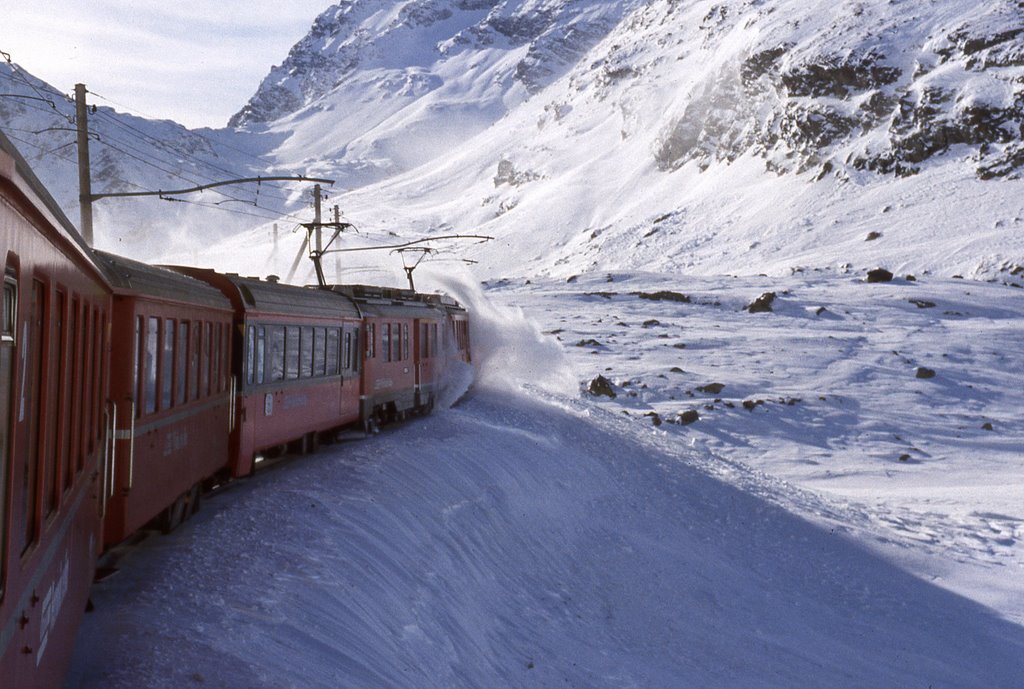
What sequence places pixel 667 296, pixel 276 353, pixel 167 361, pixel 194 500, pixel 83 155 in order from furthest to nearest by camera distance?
pixel 667 296, pixel 83 155, pixel 276 353, pixel 194 500, pixel 167 361

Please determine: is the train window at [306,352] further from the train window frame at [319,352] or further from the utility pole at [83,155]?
the utility pole at [83,155]

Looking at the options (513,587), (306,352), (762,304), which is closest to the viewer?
(513,587)

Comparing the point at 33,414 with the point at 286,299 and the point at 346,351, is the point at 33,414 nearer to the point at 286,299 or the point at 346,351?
the point at 286,299

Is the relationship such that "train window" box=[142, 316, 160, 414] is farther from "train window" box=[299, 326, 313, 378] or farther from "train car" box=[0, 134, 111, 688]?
"train window" box=[299, 326, 313, 378]

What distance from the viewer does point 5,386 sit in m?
3.24

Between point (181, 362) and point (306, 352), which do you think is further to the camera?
point (306, 352)

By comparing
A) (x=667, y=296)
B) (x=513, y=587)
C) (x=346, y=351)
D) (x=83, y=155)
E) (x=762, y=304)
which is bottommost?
(x=513, y=587)

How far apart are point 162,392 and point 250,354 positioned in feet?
12.2

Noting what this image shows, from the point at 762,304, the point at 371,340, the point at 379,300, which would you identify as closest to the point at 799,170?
the point at 762,304

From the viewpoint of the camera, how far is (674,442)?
29578 mm

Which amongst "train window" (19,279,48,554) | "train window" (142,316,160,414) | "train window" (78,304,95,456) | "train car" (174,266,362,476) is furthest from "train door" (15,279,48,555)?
"train car" (174,266,362,476)

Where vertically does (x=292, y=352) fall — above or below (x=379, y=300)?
below

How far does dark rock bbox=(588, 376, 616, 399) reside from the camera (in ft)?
135

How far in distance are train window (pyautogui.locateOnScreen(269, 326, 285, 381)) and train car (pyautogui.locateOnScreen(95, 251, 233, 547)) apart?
4.86 feet
